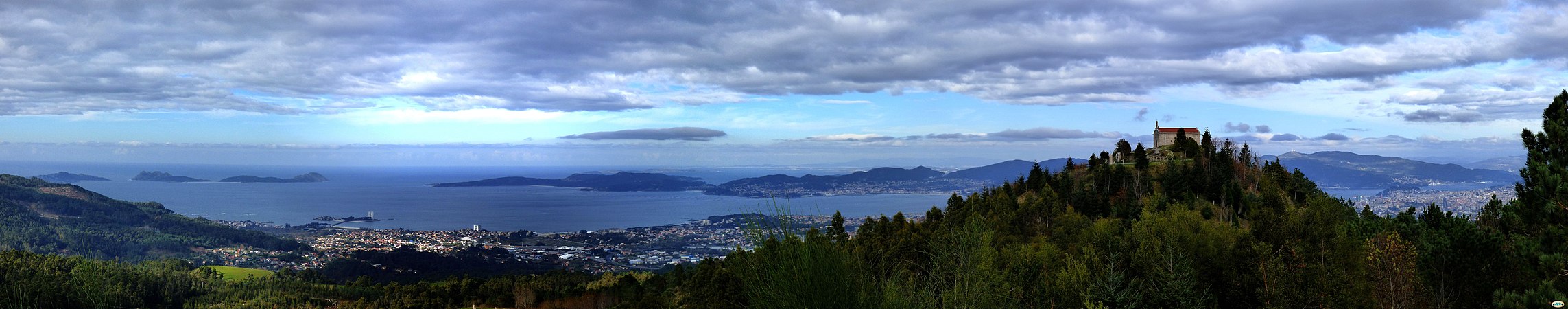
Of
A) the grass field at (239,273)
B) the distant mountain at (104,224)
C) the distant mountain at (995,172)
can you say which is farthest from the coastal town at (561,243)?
the distant mountain at (995,172)

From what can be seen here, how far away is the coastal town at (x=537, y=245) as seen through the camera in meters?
65.8

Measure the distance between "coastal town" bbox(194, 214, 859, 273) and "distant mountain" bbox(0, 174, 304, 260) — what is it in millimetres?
3648

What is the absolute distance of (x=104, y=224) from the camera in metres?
79.5

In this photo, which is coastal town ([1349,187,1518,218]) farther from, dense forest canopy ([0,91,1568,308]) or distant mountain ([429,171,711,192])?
distant mountain ([429,171,711,192])

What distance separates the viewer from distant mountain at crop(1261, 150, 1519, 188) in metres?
136

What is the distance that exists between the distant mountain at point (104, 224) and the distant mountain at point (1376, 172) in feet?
490

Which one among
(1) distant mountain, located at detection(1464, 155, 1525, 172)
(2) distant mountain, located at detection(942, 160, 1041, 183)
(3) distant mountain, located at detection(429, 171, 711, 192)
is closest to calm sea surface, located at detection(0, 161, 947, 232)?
(3) distant mountain, located at detection(429, 171, 711, 192)

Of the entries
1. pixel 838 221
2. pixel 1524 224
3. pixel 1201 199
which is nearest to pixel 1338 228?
pixel 1524 224

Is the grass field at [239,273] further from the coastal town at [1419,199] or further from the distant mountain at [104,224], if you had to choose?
the coastal town at [1419,199]

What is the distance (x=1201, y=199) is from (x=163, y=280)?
1891 inches

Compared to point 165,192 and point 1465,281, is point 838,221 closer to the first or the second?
point 1465,281

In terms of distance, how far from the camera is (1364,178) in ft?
453

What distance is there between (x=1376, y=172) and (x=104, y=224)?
191986 millimetres

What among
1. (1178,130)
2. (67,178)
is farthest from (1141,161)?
(67,178)
